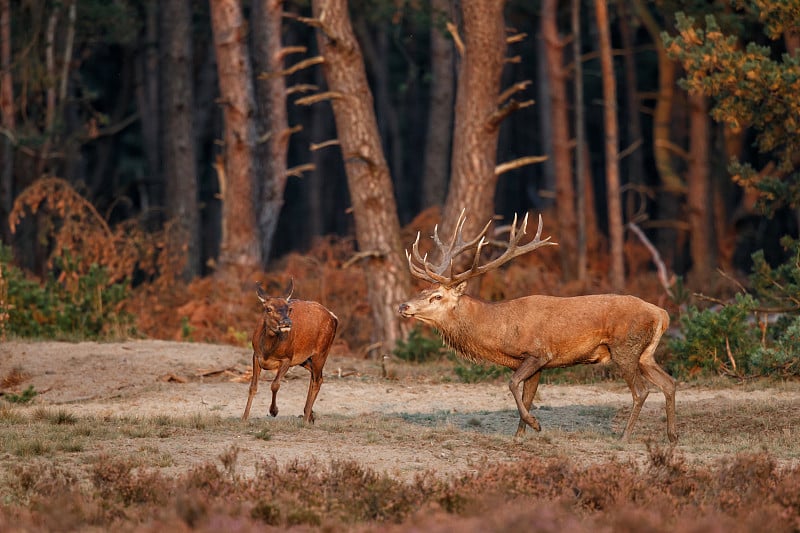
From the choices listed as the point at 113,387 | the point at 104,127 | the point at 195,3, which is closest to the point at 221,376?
the point at 113,387

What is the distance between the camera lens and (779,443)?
470 inches

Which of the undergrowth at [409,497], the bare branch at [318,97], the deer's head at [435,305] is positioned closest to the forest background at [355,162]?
the bare branch at [318,97]

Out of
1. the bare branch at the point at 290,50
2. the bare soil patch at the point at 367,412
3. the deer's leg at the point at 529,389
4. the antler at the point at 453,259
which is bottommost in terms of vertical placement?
the bare soil patch at the point at 367,412

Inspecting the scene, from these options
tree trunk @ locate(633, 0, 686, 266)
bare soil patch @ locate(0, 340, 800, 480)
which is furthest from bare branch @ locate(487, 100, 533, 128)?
tree trunk @ locate(633, 0, 686, 266)

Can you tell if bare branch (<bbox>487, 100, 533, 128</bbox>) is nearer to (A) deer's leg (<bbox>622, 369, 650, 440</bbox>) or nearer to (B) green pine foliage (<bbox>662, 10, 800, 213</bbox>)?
(B) green pine foliage (<bbox>662, 10, 800, 213</bbox>)

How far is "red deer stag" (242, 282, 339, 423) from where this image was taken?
40.7 feet

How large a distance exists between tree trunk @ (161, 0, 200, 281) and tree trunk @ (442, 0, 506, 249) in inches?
348

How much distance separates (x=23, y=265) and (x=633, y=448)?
19011 millimetres

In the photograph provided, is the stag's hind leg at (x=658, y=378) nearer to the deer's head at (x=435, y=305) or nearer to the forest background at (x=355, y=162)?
the deer's head at (x=435, y=305)

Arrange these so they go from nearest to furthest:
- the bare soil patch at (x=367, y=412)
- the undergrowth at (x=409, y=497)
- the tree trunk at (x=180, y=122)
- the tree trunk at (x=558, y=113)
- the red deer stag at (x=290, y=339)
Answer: the undergrowth at (x=409, y=497) < the bare soil patch at (x=367, y=412) < the red deer stag at (x=290, y=339) < the tree trunk at (x=180, y=122) < the tree trunk at (x=558, y=113)

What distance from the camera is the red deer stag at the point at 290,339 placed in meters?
12.4

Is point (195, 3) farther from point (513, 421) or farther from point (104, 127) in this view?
point (513, 421)

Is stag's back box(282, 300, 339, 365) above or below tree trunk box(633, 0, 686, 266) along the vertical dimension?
below

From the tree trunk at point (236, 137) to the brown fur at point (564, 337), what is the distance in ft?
36.7
